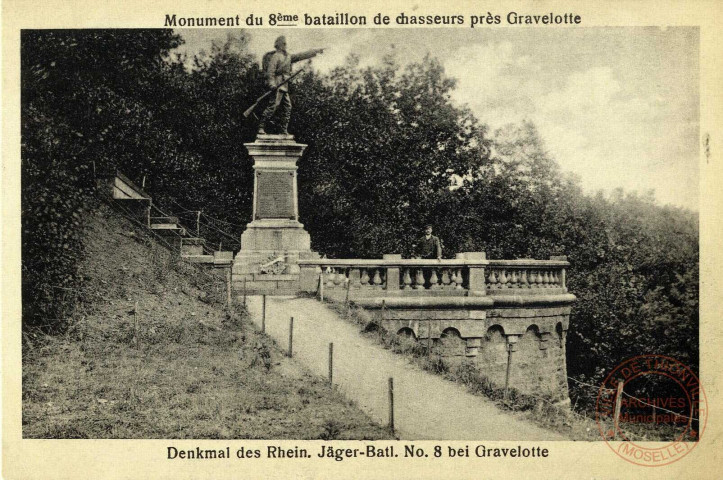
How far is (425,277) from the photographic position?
46.6ft

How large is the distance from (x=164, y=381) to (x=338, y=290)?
460 cm

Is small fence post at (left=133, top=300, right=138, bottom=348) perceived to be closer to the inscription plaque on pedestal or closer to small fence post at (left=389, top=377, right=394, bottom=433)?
small fence post at (left=389, top=377, right=394, bottom=433)

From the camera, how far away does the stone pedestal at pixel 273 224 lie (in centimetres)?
1559

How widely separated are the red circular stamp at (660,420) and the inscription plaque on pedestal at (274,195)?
8.80 m

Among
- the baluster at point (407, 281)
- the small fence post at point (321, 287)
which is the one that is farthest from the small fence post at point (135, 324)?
the baluster at point (407, 281)

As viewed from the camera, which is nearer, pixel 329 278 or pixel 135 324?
pixel 135 324

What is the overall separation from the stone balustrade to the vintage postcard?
5 centimetres

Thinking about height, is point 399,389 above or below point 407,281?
below

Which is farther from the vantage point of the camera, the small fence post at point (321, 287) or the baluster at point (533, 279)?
the baluster at point (533, 279)

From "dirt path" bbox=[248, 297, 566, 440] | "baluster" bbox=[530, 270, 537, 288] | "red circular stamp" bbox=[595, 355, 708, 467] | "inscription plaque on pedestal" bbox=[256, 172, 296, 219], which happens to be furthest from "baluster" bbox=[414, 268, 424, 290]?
"inscription plaque on pedestal" bbox=[256, 172, 296, 219]

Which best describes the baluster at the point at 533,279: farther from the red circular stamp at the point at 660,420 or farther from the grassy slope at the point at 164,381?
the grassy slope at the point at 164,381

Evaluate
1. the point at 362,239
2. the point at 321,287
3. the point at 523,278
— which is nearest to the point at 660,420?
the point at 523,278

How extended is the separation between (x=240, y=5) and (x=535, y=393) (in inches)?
371

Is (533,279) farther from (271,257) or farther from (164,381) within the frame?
(164,381)
